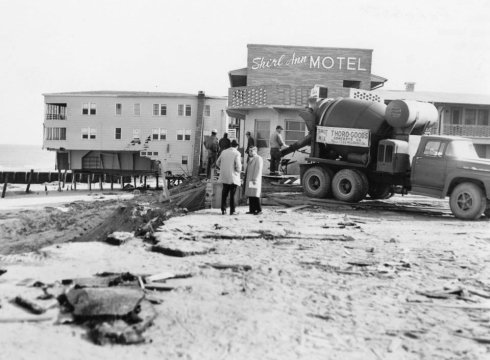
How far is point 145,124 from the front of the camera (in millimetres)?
50719

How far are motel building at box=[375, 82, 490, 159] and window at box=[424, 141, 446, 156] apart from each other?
1057 inches

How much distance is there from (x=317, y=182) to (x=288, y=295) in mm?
12109

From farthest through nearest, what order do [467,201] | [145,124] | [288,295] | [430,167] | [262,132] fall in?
[145,124] → [262,132] → [430,167] → [467,201] → [288,295]

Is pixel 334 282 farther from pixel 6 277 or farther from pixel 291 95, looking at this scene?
pixel 291 95

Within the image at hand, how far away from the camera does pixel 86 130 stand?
170ft

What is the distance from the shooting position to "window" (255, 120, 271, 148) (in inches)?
1200

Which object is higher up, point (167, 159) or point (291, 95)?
point (291, 95)

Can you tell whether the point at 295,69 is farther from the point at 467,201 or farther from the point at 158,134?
the point at 158,134

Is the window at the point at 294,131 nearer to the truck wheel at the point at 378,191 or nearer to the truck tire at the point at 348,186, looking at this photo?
the truck wheel at the point at 378,191

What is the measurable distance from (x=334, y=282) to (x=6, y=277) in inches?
172

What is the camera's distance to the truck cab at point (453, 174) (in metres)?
14.4

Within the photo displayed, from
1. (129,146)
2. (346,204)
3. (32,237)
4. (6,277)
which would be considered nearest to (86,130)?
(129,146)

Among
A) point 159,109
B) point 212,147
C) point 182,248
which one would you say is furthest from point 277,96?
point 159,109

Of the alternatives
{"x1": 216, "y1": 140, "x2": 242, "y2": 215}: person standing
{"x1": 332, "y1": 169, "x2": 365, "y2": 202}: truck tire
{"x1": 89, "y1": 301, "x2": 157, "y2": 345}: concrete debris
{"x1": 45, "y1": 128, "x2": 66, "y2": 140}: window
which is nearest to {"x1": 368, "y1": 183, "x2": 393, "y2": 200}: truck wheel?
{"x1": 332, "y1": 169, "x2": 365, "y2": 202}: truck tire
